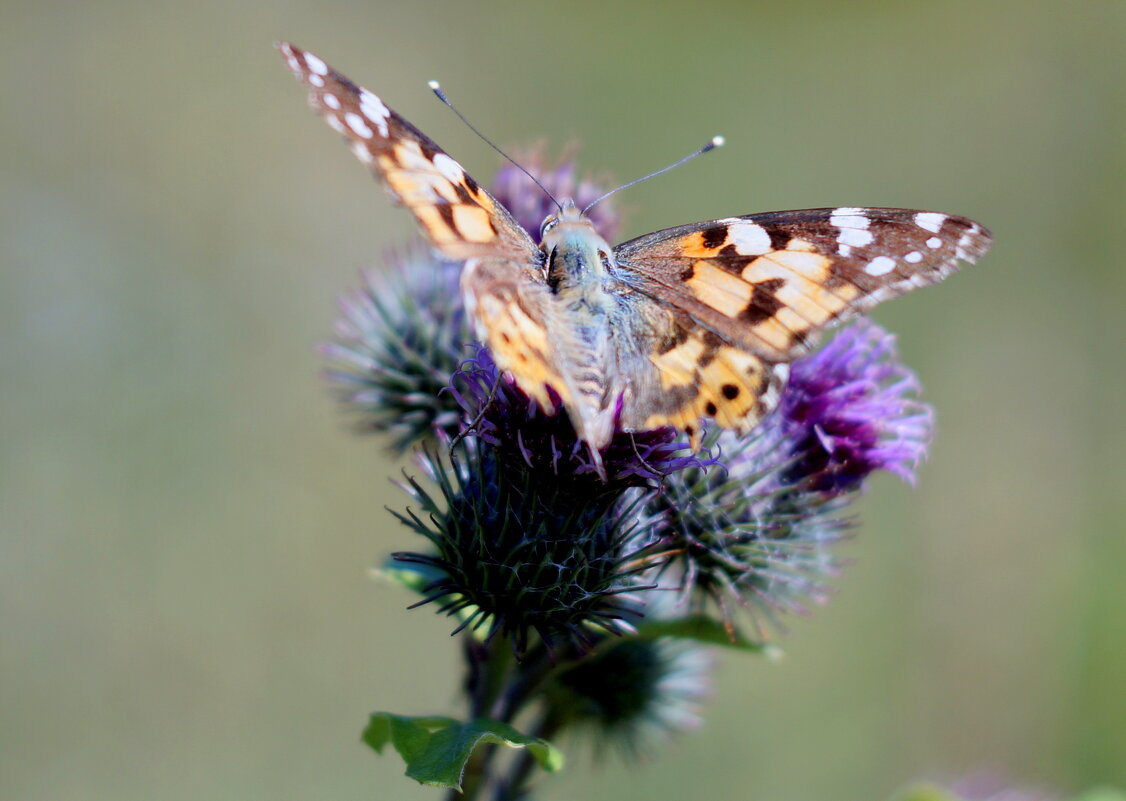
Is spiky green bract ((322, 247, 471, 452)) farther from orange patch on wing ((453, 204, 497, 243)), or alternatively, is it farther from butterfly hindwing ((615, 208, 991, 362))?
butterfly hindwing ((615, 208, 991, 362))

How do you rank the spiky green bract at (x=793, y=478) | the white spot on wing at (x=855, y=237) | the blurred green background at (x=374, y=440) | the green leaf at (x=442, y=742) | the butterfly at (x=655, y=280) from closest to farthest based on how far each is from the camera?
the green leaf at (x=442, y=742) < the butterfly at (x=655, y=280) < the white spot on wing at (x=855, y=237) < the spiky green bract at (x=793, y=478) < the blurred green background at (x=374, y=440)

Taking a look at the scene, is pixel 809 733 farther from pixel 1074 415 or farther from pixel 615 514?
pixel 615 514

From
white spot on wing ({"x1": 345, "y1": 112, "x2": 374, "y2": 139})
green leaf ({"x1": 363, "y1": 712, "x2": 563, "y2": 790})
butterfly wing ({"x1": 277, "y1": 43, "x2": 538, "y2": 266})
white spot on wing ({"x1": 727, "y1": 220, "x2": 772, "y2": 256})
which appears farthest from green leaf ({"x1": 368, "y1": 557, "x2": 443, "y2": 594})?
white spot on wing ({"x1": 727, "y1": 220, "x2": 772, "y2": 256})

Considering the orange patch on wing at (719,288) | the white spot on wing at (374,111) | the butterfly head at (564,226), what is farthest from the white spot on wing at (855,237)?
the white spot on wing at (374,111)

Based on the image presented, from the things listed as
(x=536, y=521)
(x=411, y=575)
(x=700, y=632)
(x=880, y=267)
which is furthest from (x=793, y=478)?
(x=411, y=575)

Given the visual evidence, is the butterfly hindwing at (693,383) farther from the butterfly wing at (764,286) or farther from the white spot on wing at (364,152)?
the white spot on wing at (364,152)

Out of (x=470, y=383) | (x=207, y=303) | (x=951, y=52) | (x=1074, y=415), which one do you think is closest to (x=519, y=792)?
(x=470, y=383)

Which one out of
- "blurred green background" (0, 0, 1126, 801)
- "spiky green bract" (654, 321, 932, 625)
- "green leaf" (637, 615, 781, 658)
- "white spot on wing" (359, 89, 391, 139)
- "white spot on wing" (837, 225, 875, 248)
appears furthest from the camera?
"blurred green background" (0, 0, 1126, 801)
